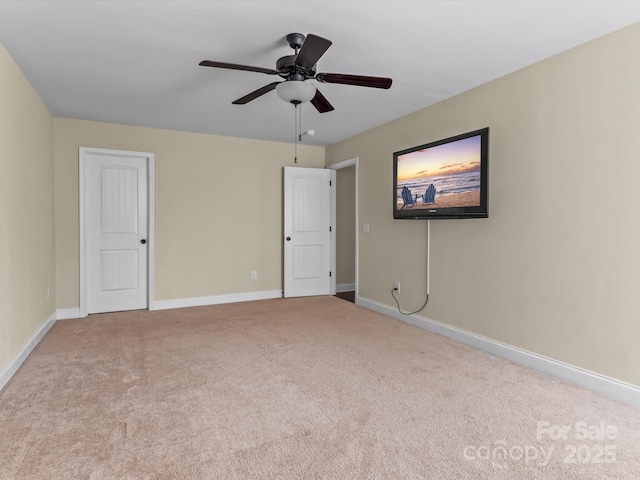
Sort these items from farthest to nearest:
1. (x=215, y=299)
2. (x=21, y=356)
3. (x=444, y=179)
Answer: (x=215, y=299) → (x=444, y=179) → (x=21, y=356)

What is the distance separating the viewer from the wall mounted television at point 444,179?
3.29 metres

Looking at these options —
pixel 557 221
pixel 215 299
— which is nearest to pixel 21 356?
pixel 215 299

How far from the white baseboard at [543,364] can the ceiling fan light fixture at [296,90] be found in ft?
8.42

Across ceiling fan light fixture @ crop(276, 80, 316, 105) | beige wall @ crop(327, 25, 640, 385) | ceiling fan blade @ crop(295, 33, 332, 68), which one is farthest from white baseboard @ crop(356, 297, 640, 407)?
ceiling fan blade @ crop(295, 33, 332, 68)

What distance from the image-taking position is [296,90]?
261 cm

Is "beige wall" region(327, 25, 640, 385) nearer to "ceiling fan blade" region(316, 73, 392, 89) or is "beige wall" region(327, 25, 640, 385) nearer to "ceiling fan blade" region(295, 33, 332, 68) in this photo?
"ceiling fan blade" region(316, 73, 392, 89)

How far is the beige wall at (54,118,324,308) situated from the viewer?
4.57 metres

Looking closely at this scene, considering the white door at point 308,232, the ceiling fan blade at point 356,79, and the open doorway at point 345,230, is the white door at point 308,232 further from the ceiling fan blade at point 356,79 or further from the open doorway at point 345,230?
the ceiling fan blade at point 356,79

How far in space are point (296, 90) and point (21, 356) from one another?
2.97m

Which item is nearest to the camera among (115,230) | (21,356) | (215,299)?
(21,356)

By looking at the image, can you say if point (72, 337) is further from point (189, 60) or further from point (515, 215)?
point (515, 215)

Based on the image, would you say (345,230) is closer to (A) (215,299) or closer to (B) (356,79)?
(A) (215,299)

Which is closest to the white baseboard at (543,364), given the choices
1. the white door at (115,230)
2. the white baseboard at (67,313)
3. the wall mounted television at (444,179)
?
the wall mounted television at (444,179)

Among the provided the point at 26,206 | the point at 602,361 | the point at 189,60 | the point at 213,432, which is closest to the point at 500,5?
the point at 189,60
